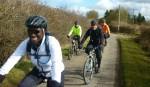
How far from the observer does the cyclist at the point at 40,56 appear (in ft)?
17.2

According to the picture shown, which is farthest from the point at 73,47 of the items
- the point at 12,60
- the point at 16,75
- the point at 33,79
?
the point at 12,60

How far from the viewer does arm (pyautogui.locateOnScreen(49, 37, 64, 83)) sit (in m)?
5.07

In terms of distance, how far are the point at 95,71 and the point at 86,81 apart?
2.26 metres

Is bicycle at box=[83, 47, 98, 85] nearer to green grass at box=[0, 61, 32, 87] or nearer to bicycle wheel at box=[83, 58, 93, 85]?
bicycle wheel at box=[83, 58, 93, 85]

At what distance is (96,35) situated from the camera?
1393cm

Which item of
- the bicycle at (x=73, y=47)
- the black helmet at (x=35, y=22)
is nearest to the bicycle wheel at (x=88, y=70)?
the black helmet at (x=35, y=22)

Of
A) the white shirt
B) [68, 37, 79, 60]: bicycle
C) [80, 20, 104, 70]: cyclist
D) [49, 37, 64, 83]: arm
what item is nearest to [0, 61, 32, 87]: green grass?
[80, 20, 104, 70]: cyclist

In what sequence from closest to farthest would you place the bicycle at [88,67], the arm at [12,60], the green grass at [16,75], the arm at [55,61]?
the arm at [55,61], the arm at [12,60], the green grass at [16,75], the bicycle at [88,67]

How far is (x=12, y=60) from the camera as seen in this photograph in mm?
5445

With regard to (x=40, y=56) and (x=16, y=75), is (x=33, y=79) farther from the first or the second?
(x=16, y=75)

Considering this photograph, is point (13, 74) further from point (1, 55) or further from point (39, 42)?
point (39, 42)

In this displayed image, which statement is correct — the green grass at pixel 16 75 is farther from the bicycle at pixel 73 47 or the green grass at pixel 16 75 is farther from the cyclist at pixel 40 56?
the cyclist at pixel 40 56

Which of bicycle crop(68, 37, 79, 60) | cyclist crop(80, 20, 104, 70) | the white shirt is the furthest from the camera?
bicycle crop(68, 37, 79, 60)

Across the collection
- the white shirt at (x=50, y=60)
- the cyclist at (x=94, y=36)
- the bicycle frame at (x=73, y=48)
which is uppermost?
the white shirt at (x=50, y=60)
